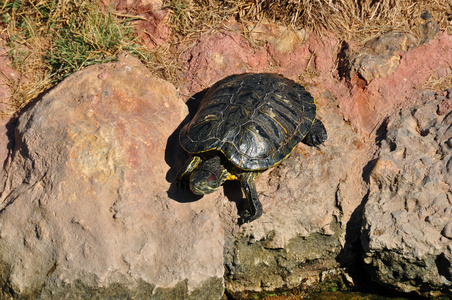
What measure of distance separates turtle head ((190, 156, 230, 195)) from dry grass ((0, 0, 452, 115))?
68.0 inches

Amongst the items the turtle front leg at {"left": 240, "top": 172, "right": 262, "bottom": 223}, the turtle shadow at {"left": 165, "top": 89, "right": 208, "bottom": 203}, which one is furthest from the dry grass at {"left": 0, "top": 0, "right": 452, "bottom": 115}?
the turtle front leg at {"left": 240, "top": 172, "right": 262, "bottom": 223}

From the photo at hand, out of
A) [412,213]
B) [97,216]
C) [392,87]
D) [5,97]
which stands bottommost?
[5,97]

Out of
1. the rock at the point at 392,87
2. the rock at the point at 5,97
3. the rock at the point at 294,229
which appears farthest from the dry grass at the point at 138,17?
the rock at the point at 294,229

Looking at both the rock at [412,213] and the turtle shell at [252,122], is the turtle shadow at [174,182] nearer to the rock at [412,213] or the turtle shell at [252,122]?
the turtle shell at [252,122]

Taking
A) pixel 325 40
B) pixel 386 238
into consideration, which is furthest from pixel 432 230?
pixel 325 40

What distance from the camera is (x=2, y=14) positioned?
5.24m

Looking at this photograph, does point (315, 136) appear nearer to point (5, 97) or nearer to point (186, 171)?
point (186, 171)

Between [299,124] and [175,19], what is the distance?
235cm

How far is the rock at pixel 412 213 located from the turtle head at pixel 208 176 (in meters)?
1.41

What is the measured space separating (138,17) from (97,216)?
2856mm

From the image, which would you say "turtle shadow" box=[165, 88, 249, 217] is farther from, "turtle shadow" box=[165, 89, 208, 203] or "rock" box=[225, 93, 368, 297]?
"rock" box=[225, 93, 368, 297]

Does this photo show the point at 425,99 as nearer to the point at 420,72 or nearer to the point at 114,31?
the point at 420,72

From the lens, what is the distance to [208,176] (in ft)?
12.5

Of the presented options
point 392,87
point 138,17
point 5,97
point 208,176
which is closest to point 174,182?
point 208,176
